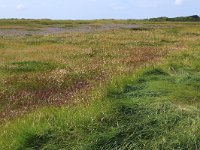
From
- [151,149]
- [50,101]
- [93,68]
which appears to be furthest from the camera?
[93,68]

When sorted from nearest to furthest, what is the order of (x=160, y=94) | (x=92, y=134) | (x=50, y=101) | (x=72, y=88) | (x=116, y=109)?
(x=92, y=134) < (x=116, y=109) < (x=160, y=94) < (x=50, y=101) < (x=72, y=88)

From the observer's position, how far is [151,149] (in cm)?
721

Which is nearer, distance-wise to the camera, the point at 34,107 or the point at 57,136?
the point at 57,136

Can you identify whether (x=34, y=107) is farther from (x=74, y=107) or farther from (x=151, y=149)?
(x=151, y=149)

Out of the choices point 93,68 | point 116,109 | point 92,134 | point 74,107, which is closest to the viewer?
point 92,134

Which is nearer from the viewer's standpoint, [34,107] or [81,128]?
[81,128]

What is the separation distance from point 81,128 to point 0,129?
1.88m

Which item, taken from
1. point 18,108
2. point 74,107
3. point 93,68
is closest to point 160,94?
point 74,107

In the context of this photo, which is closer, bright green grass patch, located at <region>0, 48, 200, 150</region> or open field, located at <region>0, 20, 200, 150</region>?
bright green grass patch, located at <region>0, 48, 200, 150</region>

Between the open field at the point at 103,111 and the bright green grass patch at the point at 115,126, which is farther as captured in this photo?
the open field at the point at 103,111

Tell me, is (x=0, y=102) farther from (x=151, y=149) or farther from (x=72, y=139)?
(x=151, y=149)

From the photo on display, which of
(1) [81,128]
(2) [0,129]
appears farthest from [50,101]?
(1) [81,128]

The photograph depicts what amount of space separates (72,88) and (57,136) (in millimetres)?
6112

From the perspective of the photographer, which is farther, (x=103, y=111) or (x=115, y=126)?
(x=103, y=111)
